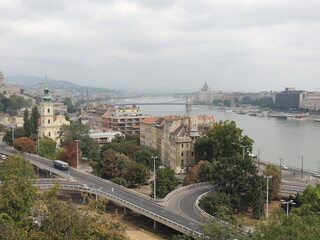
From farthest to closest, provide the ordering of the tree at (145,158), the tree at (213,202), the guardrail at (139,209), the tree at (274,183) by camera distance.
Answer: the tree at (145,158)
the tree at (274,183)
the tree at (213,202)
the guardrail at (139,209)

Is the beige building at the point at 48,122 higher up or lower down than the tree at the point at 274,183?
higher up

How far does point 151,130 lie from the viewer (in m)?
59.3

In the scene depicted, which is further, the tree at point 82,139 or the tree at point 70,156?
the tree at point 82,139

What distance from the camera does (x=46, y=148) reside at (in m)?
55.1

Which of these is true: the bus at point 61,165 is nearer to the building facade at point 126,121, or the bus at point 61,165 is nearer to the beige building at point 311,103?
the building facade at point 126,121

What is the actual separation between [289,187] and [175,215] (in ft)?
50.2

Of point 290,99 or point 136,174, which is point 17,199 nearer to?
point 136,174

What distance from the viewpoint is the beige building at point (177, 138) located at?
4856 cm

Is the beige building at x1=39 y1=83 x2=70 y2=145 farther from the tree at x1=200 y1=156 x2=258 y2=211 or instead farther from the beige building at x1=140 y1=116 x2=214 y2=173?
the tree at x1=200 y1=156 x2=258 y2=211

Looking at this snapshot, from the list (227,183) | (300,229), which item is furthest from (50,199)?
(227,183)

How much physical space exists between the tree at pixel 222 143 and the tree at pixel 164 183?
963cm

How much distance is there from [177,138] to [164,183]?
525 inches

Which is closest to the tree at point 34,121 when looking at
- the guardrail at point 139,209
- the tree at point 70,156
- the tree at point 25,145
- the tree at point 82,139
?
the tree at point 25,145

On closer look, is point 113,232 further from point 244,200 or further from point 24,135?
point 24,135
